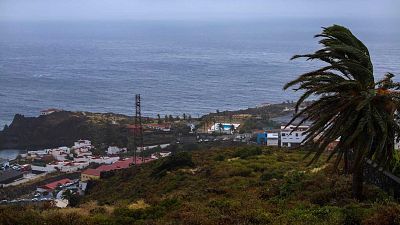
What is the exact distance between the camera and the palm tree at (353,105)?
352 inches

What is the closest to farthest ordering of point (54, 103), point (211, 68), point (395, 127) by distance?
point (395, 127), point (54, 103), point (211, 68)

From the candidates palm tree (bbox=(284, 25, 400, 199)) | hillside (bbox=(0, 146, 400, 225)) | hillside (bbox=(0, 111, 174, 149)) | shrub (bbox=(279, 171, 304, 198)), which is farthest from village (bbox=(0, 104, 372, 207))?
palm tree (bbox=(284, 25, 400, 199))

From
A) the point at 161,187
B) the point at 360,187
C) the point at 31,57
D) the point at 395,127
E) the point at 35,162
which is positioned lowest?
the point at 35,162

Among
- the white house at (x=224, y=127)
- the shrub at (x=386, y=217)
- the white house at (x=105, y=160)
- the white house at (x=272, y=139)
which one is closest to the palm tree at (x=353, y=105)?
the shrub at (x=386, y=217)

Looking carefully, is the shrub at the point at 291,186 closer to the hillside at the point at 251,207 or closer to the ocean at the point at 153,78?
the hillside at the point at 251,207

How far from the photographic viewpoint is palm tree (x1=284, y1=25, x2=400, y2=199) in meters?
8.95

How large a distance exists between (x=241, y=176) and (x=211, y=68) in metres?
103

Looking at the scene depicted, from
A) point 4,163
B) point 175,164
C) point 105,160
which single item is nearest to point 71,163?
point 105,160

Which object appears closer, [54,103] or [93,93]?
[54,103]

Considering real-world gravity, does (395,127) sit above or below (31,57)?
below

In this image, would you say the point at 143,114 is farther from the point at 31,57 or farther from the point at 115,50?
the point at 115,50

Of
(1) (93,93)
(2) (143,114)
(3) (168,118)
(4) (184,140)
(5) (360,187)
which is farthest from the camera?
(1) (93,93)

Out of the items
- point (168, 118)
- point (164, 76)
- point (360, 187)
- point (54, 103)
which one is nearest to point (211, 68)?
point (164, 76)

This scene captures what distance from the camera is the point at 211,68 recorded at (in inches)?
4702
